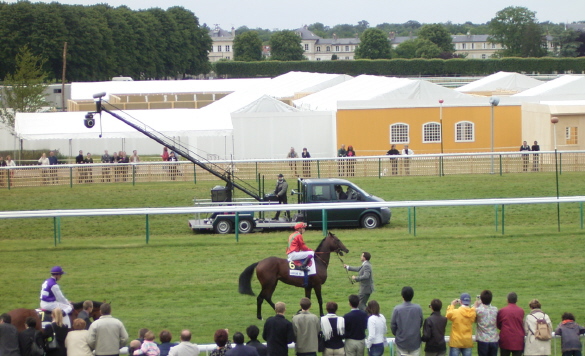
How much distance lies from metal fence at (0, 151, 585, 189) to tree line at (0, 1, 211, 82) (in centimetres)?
5519

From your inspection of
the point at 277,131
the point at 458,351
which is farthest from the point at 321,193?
the point at 277,131

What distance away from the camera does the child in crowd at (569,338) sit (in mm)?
8570

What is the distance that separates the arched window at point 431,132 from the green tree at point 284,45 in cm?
10967

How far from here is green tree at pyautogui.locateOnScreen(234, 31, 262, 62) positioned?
141 metres

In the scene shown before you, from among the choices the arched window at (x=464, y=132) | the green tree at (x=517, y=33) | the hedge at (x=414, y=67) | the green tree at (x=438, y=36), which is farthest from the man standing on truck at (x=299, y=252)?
the green tree at (x=438, y=36)

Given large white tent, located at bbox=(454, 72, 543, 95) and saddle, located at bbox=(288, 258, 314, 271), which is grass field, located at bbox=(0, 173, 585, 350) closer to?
saddle, located at bbox=(288, 258, 314, 271)

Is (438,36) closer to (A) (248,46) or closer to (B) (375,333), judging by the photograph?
(A) (248,46)

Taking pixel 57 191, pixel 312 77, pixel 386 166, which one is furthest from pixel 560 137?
pixel 312 77

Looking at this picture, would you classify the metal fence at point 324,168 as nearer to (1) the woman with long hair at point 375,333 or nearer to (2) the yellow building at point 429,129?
(2) the yellow building at point 429,129

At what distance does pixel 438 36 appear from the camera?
145750 millimetres

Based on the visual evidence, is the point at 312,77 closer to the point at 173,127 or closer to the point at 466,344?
the point at 173,127

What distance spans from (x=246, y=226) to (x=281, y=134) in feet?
45.0

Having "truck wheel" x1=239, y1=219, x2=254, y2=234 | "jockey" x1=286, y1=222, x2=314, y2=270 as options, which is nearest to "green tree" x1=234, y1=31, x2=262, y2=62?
"truck wheel" x1=239, y1=219, x2=254, y2=234

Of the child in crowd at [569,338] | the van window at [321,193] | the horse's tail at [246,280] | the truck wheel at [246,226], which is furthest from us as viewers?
the van window at [321,193]
